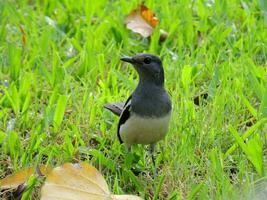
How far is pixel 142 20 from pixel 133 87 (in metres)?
1.17

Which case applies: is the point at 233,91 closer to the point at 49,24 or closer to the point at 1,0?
the point at 49,24

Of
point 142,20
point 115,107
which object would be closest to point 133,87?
point 115,107

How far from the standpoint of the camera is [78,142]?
5363 millimetres

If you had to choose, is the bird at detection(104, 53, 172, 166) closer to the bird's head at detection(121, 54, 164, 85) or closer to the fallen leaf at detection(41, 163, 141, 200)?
the bird's head at detection(121, 54, 164, 85)

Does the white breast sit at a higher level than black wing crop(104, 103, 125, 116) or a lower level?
higher

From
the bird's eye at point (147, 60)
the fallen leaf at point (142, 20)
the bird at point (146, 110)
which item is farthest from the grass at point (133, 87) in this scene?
the bird's eye at point (147, 60)

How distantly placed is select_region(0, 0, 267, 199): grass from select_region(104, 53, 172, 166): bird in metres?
0.18

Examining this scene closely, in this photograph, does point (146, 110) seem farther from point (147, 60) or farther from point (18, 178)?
point (18, 178)

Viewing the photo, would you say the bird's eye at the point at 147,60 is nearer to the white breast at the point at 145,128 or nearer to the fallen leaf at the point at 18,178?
the white breast at the point at 145,128

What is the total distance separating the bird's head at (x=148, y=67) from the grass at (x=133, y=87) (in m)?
0.41

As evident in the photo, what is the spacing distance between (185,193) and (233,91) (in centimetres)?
132

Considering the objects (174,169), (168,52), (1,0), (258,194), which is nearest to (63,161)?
(174,169)

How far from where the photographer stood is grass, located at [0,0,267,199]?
16.4 ft

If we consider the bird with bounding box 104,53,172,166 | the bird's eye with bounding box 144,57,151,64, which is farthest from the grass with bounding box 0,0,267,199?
the bird's eye with bounding box 144,57,151,64
